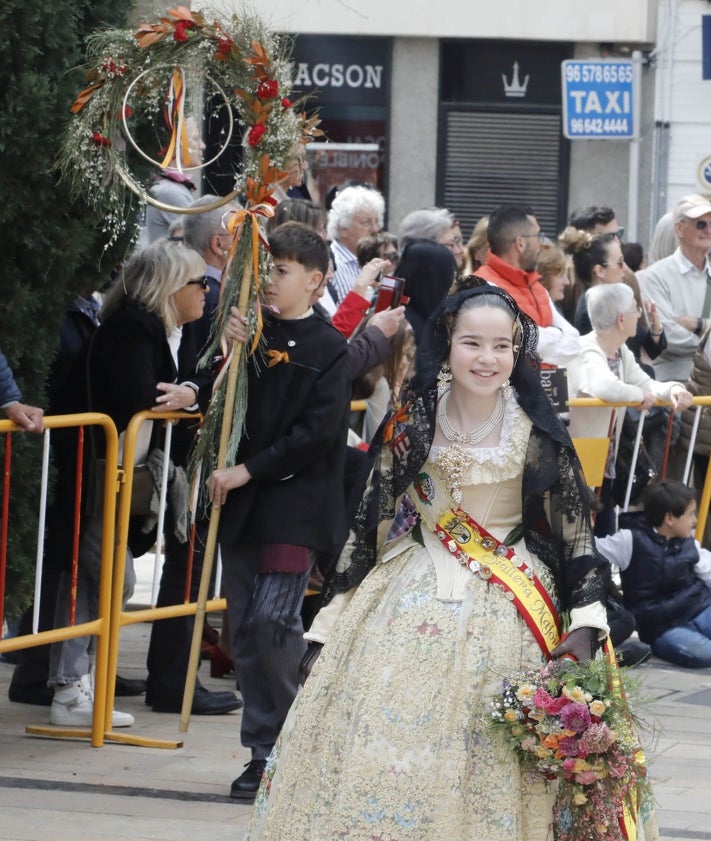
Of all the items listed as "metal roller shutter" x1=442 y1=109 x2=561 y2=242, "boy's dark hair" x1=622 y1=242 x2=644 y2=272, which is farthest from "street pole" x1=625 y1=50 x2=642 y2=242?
"boy's dark hair" x1=622 y1=242 x2=644 y2=272

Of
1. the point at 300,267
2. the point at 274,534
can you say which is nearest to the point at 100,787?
the point at 274,534

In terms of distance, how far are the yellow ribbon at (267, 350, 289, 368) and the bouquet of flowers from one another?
1.90 meters

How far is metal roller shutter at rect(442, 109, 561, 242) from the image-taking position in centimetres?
1950

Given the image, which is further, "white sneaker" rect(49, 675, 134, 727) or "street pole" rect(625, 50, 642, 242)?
"street pole" rect(625, 50, 642, 242)

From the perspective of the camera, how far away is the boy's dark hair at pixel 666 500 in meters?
8.49

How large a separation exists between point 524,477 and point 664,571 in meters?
4.20

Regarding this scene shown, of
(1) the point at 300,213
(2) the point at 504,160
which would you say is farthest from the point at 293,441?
(2) the point at 504,160

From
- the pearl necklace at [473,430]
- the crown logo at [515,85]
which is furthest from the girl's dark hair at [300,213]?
the crown logo at [515,85]

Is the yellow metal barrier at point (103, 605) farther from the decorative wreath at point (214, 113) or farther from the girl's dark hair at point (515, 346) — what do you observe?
the girl's dark hair at point (515, 346)

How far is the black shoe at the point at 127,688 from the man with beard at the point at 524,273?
2.38 meters

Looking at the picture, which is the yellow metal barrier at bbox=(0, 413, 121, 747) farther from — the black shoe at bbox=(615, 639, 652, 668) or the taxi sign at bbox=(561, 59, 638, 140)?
the taxi sign at bbox=(561, 59, 638, 140)

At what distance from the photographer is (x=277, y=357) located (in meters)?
5.87

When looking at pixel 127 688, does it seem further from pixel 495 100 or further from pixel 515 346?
pixel 495 100

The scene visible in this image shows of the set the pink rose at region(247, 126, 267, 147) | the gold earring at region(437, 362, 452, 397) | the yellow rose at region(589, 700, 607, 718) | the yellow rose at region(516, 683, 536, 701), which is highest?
the pink rose at region(247, 126, 267, 147)
